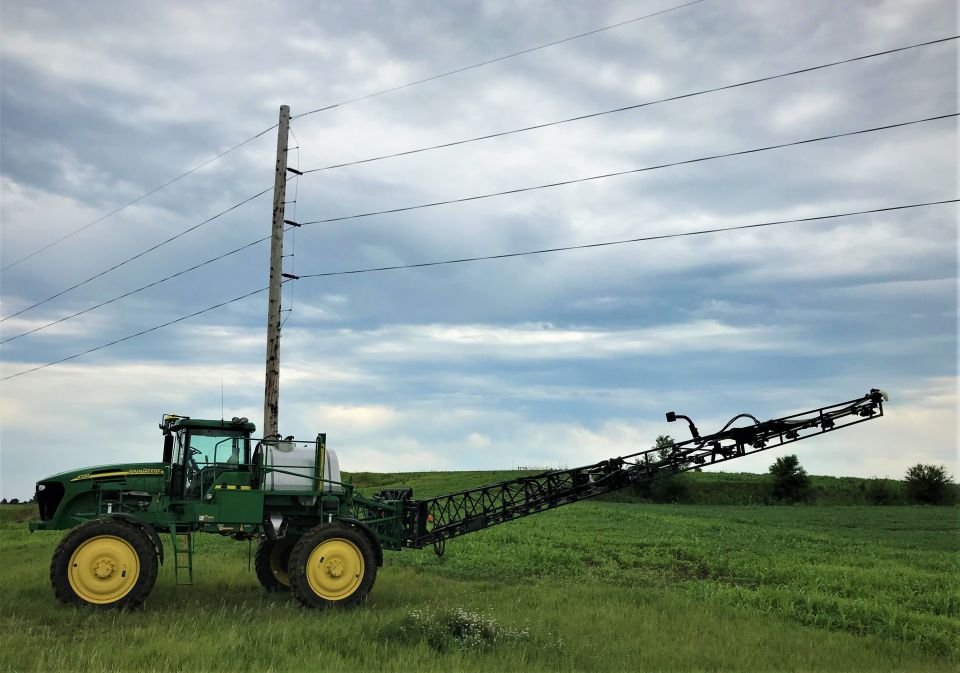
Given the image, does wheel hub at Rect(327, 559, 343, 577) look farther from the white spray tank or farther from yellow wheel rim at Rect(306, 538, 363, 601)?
the white spray tank

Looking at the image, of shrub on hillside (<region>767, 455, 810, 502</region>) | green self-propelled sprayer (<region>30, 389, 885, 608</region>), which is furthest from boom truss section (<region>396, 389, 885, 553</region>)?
shrub on hillside (<region>767, 455, 810, 502</region>)

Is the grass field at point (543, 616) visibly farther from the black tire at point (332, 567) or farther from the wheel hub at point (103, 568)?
the wheel hub at point (103, 568)

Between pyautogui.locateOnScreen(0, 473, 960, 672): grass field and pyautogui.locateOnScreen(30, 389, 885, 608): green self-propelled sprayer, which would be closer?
pyautogui.locateOnScreen(0, 473, 960, 672): grass field

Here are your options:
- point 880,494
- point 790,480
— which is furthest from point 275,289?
point 880,494

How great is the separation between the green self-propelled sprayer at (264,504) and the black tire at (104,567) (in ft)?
0.06

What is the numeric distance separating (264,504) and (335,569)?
2.09 m

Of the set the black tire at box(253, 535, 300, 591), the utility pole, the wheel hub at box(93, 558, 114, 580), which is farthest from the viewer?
the utility pole

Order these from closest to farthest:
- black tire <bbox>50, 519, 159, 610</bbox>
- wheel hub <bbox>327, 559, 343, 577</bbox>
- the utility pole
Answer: black tire <bbox>50, 519, 159, 610</bbox>, wheel hub <bbox>327, 559, 343, 577</bbox>, the utility pole

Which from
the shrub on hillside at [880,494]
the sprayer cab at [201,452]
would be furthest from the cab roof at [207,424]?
the shrub on hillside at [880,494]

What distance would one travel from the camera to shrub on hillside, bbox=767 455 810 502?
6375cm

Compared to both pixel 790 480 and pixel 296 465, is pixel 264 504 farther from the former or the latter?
pixel 790 480

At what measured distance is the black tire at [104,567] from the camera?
1324 centimetres

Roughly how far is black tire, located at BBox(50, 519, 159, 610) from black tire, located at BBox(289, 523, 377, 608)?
256cm

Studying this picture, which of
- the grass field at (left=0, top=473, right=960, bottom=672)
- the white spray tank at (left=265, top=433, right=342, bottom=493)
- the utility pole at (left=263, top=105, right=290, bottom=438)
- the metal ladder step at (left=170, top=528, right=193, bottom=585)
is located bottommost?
the grass field at (left=0, top=473, right=960, bottom=672)
